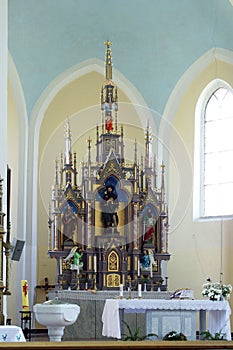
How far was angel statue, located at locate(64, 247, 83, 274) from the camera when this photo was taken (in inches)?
632

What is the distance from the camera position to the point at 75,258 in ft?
52.8

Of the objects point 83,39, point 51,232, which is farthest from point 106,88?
point 51,232

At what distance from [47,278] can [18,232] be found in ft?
3.76

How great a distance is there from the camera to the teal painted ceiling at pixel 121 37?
17.2m

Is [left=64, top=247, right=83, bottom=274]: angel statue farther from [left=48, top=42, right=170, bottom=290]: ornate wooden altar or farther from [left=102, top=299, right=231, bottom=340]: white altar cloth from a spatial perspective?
[left=102, top=299, right=231, bottom=340]: white altar cloth

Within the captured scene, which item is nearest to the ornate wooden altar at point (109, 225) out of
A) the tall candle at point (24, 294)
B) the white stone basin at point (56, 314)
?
the tall candle at point (24, 294)

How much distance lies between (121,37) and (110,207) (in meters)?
3.90

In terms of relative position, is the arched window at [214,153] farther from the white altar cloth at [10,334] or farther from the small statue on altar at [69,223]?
the white altar cloth at [10,334]

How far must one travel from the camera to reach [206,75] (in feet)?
60.4

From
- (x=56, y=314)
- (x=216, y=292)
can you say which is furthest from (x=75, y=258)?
(x=56, y=314)

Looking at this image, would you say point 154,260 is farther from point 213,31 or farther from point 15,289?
point 213,31

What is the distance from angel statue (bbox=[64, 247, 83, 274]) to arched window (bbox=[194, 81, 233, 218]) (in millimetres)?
3329

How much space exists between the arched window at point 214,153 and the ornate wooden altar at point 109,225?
6.78ft

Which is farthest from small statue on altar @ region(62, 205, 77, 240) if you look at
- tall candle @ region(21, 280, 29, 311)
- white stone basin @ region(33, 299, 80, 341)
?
white stone basin @ region(33, 299, 80, 341)
